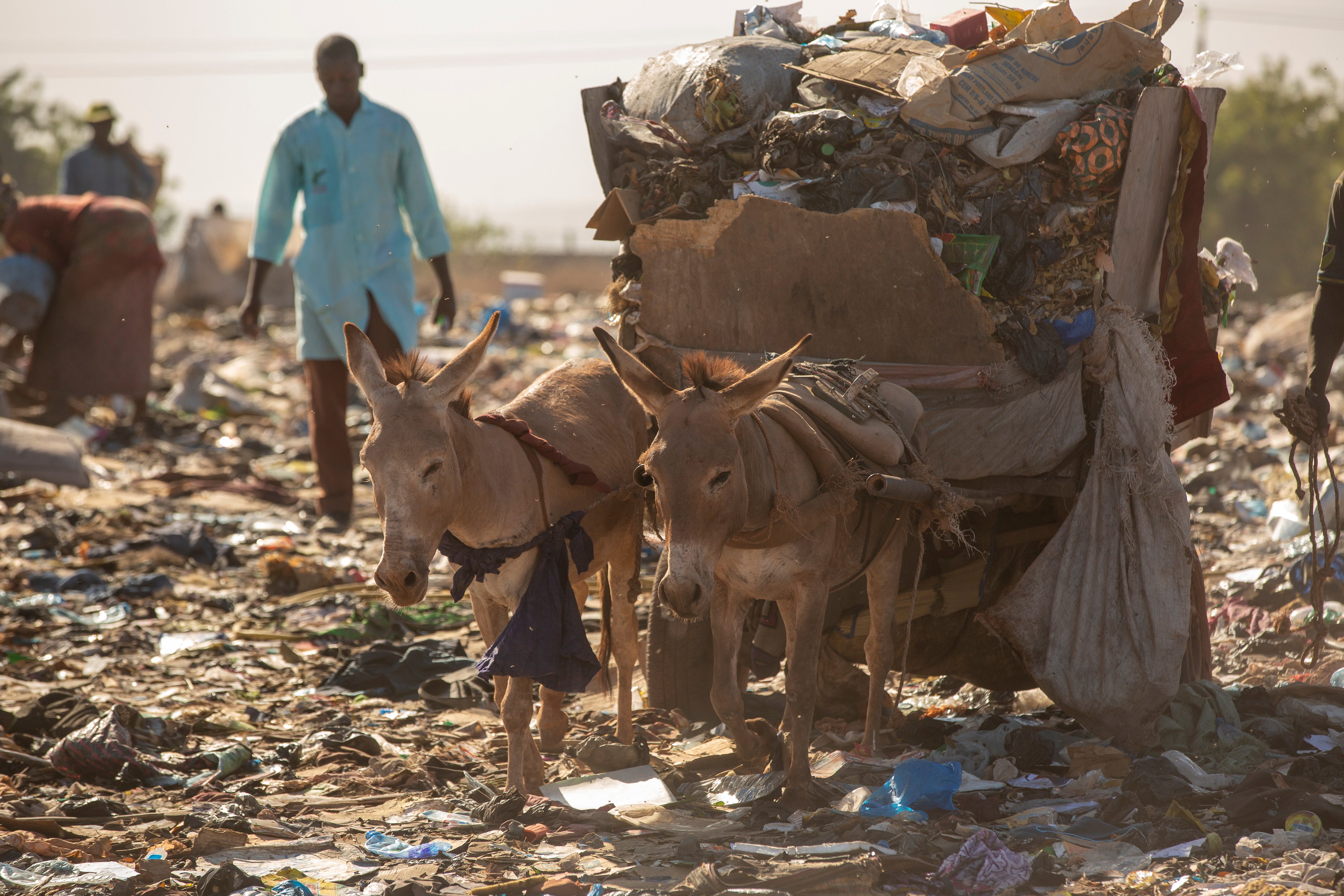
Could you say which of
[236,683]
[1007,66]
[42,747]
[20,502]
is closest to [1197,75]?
[1007,66]

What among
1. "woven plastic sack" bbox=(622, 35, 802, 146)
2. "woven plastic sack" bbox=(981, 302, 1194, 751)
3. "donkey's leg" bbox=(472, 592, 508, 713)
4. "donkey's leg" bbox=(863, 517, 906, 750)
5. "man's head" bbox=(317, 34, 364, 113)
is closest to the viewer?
"donkey's leg" bbox=(472, 592, 508, 713)

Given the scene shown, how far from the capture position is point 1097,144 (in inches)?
187

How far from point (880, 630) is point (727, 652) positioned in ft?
2.73

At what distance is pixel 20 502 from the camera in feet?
29.7

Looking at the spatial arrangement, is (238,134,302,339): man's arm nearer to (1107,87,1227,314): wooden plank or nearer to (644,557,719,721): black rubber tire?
(644,557,719,721): black rubber tire

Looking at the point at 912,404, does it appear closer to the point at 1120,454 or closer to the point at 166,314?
the point at 1120,454

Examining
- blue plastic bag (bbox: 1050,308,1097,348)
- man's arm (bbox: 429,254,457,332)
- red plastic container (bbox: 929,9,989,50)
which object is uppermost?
red plastic container (bbox: 929,9,989,50)

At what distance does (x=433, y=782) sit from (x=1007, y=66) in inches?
151

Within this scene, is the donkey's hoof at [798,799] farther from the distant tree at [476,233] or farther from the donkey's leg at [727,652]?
the distant tree at [476,233]

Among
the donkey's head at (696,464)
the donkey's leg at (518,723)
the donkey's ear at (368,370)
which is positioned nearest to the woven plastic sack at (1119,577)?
the donkey's head at (696,464)

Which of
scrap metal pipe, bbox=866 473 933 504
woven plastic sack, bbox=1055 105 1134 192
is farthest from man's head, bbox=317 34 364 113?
scrap metal pipe, bbox=866 473 933 504

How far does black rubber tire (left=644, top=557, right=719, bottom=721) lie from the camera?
5281 millimetres

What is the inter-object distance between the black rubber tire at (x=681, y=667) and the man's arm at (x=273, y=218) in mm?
4058

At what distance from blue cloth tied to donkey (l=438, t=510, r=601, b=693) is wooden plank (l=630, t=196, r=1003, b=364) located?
4.46ft
